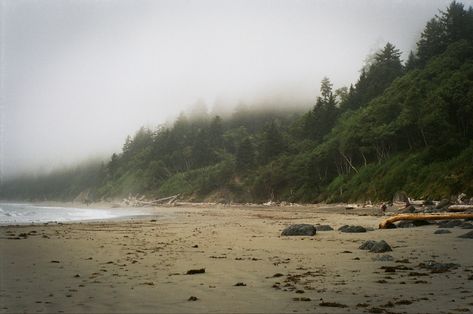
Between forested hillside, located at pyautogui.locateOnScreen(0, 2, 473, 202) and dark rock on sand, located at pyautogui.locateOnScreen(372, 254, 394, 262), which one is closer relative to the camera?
dark rock on sand, located at pyautogui.locateOnScreen(372, 254, 394, 262)

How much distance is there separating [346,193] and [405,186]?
11450 millimetres

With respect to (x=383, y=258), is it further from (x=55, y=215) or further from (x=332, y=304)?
(x=55, y=215)

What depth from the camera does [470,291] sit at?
7.01m

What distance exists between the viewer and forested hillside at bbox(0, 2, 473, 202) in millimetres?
49062

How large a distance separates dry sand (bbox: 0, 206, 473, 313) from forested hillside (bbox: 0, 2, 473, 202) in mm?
30833

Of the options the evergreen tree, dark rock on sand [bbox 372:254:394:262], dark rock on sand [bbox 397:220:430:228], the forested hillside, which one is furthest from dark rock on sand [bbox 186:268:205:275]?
the evergreen tree

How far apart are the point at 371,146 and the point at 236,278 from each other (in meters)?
59.9

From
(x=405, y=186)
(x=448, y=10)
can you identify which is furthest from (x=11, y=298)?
(x=448, y=10)

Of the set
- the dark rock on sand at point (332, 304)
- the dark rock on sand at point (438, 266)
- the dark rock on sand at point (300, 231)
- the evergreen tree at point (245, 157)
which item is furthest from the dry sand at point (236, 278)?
the evergreen tree at point (245, 157)

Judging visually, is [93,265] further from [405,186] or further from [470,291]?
[405,186]

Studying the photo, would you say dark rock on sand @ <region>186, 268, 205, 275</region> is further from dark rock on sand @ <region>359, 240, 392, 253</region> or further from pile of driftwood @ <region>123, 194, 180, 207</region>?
pile of driftwood @ <region>123, 194, 180, 207</region>

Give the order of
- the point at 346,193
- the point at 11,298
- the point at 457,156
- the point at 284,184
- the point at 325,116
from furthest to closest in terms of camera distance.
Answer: the point at 325,116 < the point at 284,184 < the point at 346,193 < the point at 457,156 < the point at 11,298

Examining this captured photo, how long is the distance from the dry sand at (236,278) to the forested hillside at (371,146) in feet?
101

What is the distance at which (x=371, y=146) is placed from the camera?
211 ft
